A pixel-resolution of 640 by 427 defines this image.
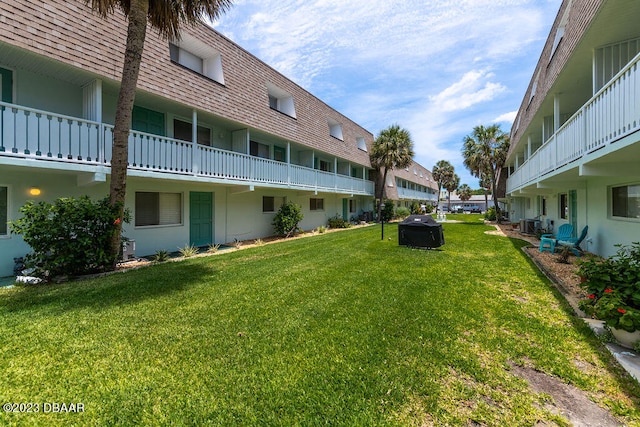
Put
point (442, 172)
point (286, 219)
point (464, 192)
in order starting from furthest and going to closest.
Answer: point (464, 192) → point (442, 172) → point (286, 219)

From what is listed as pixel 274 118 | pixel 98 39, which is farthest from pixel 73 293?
pixel 274 118

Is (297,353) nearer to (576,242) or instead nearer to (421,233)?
(421,233)

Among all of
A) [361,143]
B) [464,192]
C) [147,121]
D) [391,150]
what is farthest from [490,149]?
[464,192]

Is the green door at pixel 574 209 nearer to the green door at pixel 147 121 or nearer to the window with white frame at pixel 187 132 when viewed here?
the window with white frame at pixel 187 132

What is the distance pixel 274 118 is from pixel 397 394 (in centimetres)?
1386

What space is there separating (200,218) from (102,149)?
4998 mm

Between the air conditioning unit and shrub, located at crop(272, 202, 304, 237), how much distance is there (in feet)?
24.2

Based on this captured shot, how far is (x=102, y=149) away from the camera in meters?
7.54

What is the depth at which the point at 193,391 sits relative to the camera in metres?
2.63

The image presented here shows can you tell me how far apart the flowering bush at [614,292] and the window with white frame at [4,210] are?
12.4 m

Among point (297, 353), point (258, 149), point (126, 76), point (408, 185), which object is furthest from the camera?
point (408, 185)

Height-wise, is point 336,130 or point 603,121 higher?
point 336,130

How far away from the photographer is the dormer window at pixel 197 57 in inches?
425

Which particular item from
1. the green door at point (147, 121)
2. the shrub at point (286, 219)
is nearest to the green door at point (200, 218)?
the green door at point (147, 121)
